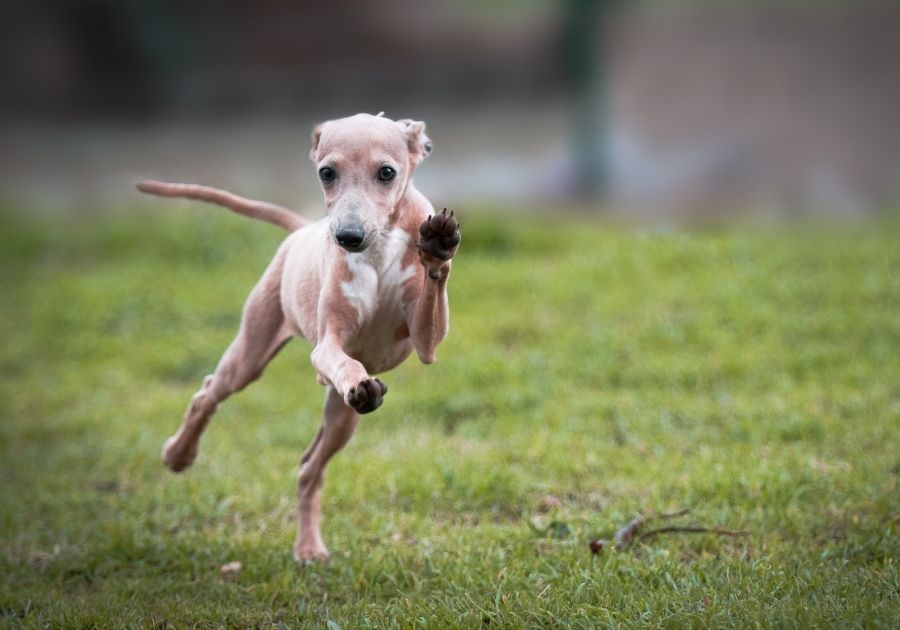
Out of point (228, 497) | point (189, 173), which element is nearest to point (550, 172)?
point (189, 173)

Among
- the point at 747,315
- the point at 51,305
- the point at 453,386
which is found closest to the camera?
the point at 453,386

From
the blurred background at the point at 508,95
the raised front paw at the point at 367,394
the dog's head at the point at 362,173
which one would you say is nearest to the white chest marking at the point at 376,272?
the dog's head at the point at 362,173

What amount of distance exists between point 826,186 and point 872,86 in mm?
1445

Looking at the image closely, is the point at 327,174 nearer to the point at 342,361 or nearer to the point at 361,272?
the point at 361,272

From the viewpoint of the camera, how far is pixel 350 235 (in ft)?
13.2

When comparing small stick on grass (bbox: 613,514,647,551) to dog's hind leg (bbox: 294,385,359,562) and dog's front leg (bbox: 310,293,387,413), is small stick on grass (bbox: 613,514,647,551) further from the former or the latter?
dog's front leg (bbox: 310,293,387,413)

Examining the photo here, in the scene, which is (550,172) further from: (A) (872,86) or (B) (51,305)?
(B) (51,305)

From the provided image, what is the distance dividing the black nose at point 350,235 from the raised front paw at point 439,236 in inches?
8.7

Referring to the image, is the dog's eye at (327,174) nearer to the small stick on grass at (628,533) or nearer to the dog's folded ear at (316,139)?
the dog's folded ear at (316,139)

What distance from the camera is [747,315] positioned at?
9336 mm

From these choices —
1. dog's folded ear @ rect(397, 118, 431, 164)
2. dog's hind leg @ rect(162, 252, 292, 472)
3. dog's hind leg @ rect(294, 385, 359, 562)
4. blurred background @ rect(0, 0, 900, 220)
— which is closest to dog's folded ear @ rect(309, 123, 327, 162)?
dog's folded ear @ rect(397, 118, 431, 164)

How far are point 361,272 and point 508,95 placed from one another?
9475mm

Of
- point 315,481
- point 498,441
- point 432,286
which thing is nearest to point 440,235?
point 432,286

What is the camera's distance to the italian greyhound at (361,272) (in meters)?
4.11
